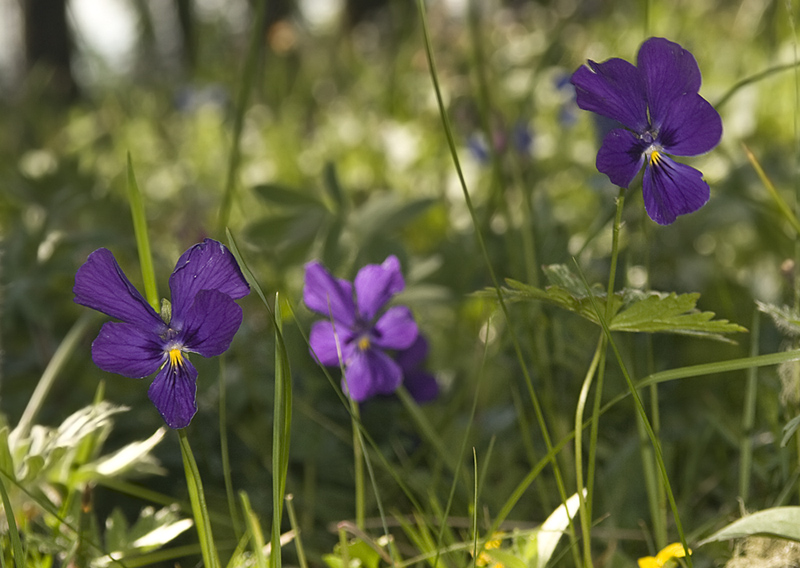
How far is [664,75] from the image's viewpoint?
2.50 ft

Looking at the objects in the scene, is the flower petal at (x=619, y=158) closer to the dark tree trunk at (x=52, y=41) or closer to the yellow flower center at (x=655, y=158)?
the yellow flower center at (x=655, y=158)

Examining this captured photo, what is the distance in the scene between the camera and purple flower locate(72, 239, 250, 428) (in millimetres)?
709

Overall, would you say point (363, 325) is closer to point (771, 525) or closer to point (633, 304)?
point (633, 304)

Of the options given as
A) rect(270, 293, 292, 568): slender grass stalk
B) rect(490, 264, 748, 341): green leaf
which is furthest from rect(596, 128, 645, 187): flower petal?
rect(270, 293, 292, 568): slender grass stalk

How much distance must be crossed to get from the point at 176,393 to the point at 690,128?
1.87 ft

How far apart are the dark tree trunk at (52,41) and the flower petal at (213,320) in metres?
6.53

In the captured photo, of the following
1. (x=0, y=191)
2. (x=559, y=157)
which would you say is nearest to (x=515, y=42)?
(x=559, y=157)

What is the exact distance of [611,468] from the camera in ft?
3.72

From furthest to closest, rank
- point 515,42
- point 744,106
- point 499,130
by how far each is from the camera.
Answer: point 515,42
point 744,106
point 499,130

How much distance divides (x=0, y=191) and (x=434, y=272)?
1.09m

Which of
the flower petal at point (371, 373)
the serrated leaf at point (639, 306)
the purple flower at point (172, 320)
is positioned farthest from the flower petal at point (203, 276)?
the flower petal at point (371, 373)

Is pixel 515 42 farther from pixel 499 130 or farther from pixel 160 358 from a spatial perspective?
pixel 160 358

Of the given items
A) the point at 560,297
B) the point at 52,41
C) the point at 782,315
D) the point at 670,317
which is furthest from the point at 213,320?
the point at 52,41

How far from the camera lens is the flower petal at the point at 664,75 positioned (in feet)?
2.45
